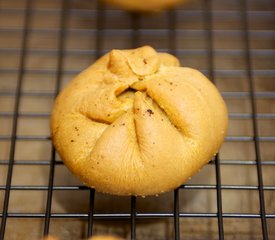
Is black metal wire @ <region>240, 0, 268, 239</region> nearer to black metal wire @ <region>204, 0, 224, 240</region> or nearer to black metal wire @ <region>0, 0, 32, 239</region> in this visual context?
black metal wire @ <region>204, 0, 224, 240</region>

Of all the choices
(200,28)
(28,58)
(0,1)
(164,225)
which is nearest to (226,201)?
(164,225)

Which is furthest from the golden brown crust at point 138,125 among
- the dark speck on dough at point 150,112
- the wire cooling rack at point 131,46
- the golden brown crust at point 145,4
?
the golden brown crust at point 145,4

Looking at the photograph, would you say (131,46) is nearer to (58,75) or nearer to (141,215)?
(58,75)

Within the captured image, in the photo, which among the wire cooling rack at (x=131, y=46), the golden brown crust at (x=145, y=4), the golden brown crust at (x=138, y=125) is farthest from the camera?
the golden brown crust at (x=145, y=4)

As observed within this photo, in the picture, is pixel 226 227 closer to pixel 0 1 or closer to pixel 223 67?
pixel 223 67

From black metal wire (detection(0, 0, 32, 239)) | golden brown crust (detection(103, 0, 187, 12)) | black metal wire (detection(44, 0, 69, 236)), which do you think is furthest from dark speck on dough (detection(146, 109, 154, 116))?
golden brown crust (detection(103, 0, 187, 12))

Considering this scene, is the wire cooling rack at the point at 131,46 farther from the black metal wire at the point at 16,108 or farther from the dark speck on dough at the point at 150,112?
the dark speck on dough at the point at 150,112
